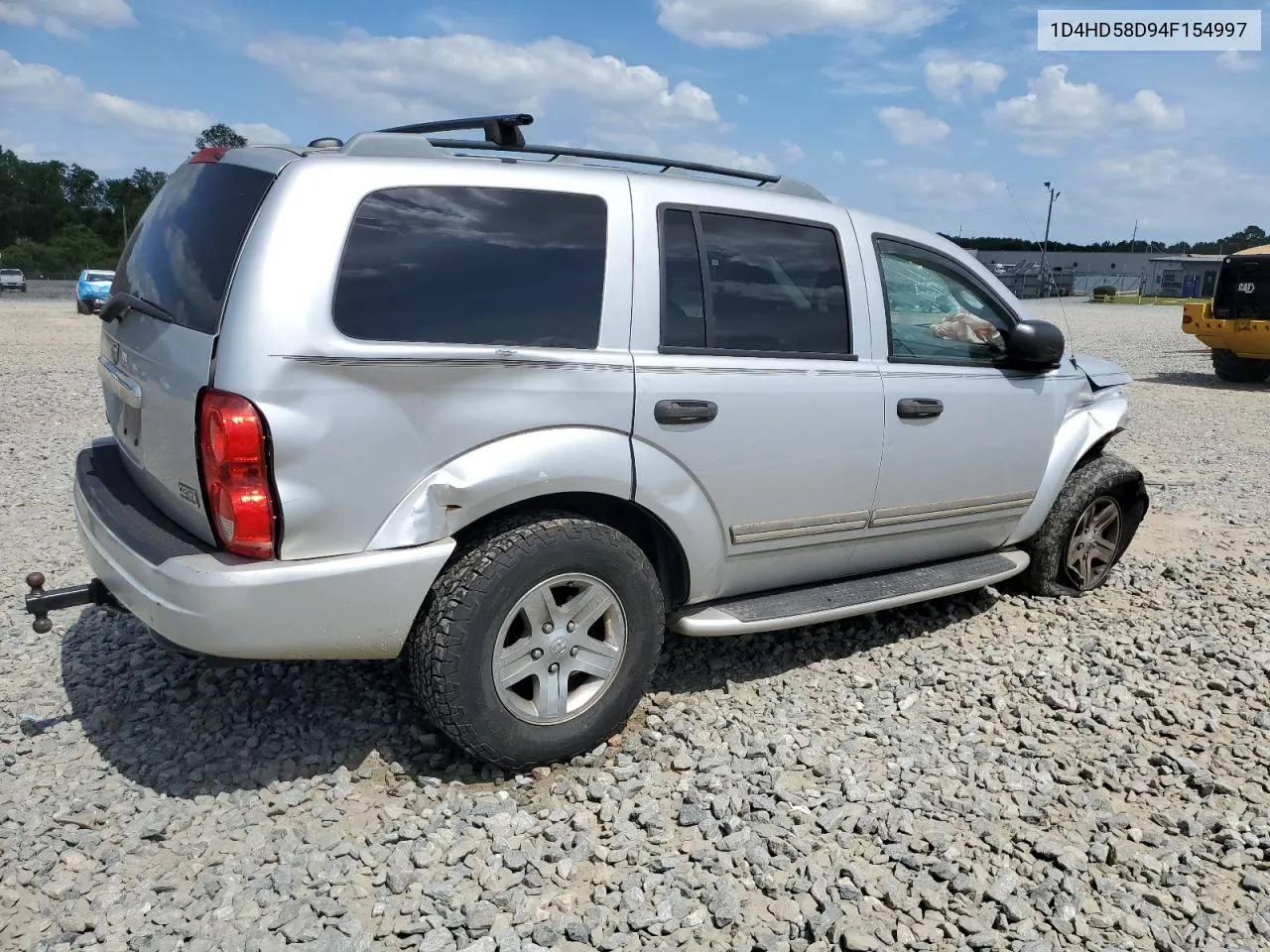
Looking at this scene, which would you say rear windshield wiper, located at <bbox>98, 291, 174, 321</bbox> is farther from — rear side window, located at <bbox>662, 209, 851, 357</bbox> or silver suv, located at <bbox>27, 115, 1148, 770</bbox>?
rear side window, located at <bbox>662, 209, 851, 357</bbox>

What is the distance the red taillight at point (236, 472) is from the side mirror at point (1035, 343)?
315 centimetres

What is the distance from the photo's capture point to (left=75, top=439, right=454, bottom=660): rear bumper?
2.71 metres

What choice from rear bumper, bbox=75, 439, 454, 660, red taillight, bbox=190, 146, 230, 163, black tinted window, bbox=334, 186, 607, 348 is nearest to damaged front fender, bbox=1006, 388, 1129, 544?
black tinted window, bbox=334, 186, 607, 348

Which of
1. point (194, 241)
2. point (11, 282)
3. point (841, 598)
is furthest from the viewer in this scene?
point (11, 282)

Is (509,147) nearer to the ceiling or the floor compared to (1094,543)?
nearer to the ceiling

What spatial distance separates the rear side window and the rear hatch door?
135 centimetres

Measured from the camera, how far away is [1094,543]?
508 centimetres

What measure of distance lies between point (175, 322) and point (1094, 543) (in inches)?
172

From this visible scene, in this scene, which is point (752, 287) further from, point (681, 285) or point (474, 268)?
point (474, 268)

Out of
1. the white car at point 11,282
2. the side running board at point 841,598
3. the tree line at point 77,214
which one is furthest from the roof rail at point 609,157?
the tree line at point 77,214

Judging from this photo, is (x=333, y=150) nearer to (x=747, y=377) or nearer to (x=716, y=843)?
(x=747, y=377)

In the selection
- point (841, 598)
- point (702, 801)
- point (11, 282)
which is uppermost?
point (841, 598)

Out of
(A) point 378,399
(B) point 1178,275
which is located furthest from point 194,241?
(B) point 1178,275

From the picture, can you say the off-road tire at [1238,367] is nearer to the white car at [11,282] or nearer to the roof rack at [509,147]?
the roof rack at [509,147]
